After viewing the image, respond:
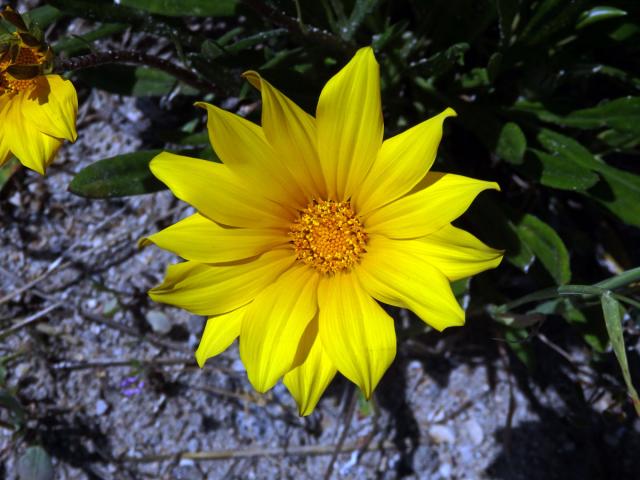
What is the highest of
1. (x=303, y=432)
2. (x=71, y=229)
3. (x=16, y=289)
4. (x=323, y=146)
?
(x=323, y=146)

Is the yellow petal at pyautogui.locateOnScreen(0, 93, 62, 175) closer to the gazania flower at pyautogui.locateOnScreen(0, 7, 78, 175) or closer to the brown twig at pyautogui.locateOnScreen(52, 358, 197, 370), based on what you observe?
the gazania flower at pyautogui.locateOnScreen(0, 7, 78, 175)

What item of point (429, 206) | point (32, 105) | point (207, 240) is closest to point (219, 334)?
point (207, 240)

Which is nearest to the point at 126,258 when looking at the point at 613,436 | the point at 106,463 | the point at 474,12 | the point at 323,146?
the point at 106,463

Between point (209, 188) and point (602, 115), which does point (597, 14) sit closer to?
point (602, 115)

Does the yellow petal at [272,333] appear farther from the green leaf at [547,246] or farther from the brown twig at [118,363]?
the brown twig at [118,363]

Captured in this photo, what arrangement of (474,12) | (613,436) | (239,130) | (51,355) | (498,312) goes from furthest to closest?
(51,355) → (613,436) → (474,12) → (498,312) → (239,130)

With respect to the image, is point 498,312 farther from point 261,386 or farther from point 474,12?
point 474,12

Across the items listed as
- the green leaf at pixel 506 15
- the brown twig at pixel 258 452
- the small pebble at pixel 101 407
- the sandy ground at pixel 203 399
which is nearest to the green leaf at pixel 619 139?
the green leaf at pixel 506 15
